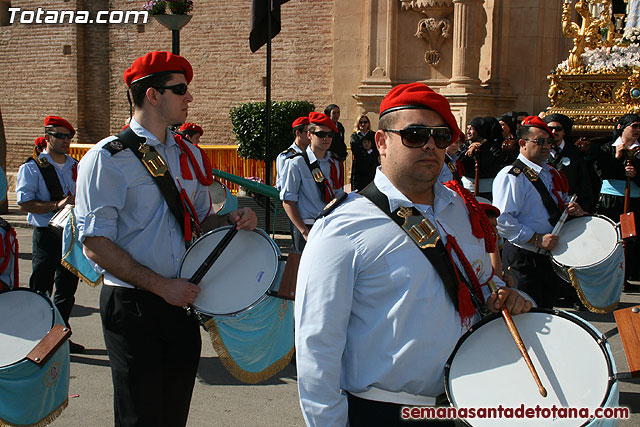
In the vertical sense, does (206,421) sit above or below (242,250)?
below

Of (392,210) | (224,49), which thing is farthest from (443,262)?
(224,49)

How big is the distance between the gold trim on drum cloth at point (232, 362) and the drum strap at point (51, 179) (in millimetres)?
3613

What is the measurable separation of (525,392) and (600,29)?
36.0 ft

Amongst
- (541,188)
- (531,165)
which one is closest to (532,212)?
(541,188)

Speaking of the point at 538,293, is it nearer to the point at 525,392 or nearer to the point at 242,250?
the point at 242,250

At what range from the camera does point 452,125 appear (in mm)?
2691

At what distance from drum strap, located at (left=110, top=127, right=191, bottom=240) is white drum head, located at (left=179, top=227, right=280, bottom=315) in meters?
0.13

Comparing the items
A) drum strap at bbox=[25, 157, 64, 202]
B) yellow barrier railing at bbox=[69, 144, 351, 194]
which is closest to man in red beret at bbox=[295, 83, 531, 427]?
drum strap at bbox=[25, 157, 64, 202]

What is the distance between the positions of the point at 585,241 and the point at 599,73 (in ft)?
19.9

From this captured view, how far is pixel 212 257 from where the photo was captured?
3668mm

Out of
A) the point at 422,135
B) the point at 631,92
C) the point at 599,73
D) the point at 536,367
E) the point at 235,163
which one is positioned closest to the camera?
the point at 536,367

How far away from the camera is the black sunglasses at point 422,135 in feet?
8.55

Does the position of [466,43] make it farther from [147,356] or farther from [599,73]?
[147,356]

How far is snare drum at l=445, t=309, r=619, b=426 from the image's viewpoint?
2316 millimetres
